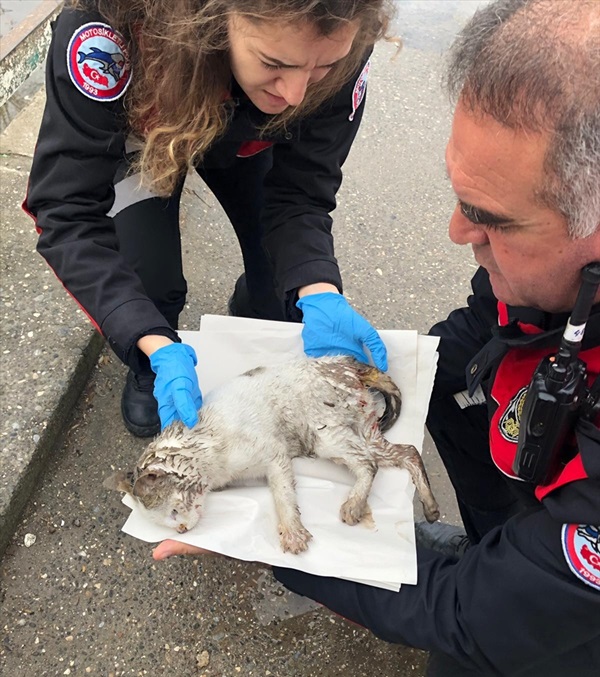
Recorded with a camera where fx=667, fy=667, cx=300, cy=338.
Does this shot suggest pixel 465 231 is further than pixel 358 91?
No

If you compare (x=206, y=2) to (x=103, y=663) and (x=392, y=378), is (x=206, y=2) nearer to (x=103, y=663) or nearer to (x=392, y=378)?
(x=392, y=378)

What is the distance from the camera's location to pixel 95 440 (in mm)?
2854

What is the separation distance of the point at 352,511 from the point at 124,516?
102cm

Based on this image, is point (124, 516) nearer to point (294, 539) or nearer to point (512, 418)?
point (294, 539)

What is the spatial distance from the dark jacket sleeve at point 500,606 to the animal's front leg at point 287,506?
0.48ft

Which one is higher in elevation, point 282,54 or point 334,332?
point 282,54


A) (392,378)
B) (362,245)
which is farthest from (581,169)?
(362,245)

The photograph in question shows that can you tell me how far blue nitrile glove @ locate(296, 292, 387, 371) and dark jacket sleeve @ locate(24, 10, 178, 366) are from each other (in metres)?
0.51

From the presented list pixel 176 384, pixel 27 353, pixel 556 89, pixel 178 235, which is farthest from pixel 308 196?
pixel 556 89

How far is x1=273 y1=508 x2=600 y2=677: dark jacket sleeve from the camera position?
1462 millimetres

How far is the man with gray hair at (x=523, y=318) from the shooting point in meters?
1.25

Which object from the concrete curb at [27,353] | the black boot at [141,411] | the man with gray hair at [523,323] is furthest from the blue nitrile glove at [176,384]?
the concrete curb at [27,353]

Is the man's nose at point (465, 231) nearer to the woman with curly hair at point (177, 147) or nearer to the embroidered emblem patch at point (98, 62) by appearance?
the woman with curly hair at point (177, 147)

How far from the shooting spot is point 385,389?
Result: 2.34 m
